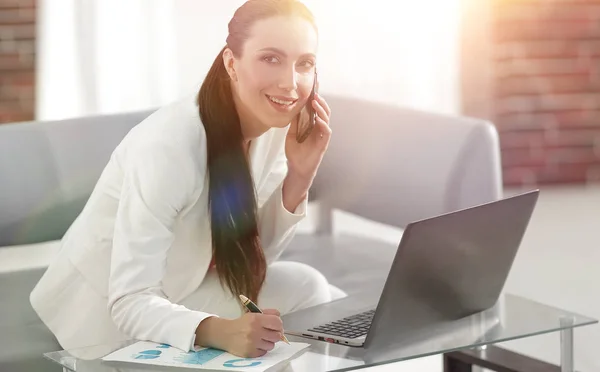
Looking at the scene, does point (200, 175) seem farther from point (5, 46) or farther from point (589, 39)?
point (589, 39)

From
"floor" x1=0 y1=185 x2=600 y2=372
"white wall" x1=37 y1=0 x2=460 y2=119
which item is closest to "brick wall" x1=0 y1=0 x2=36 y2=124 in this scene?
"white wall" x1=37 y1=0 x2=460 y2=119

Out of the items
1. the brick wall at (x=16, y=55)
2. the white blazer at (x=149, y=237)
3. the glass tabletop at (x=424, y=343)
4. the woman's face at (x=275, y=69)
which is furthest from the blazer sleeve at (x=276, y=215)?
the brick wall at (x=16, y=55)

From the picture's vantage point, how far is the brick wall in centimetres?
288

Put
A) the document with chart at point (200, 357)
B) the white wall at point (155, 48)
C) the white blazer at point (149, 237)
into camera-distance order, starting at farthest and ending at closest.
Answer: the white wall at point (155, 48) < the white blazer at point (149, 237) < the document with chart at point (200, 357)

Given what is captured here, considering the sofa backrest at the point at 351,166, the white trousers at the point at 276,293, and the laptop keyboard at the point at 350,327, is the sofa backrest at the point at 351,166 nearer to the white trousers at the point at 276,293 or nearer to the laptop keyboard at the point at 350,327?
the white trousers at the point at 276,293

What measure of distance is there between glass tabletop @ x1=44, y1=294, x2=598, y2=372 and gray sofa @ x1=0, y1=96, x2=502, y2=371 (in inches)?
14.3

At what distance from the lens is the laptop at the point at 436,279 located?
1.22 m

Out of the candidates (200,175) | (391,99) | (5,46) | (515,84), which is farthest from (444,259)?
(515,84)

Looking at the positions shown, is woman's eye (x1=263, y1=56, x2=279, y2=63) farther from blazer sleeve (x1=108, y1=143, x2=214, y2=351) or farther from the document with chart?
the document with chart

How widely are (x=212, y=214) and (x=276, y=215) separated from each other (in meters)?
0.11

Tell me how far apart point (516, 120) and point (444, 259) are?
2.26 metres

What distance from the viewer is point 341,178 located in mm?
1925

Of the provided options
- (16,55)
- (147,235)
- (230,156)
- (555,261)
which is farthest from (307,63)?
(16,55)

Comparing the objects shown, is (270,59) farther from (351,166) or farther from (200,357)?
(351,166)
